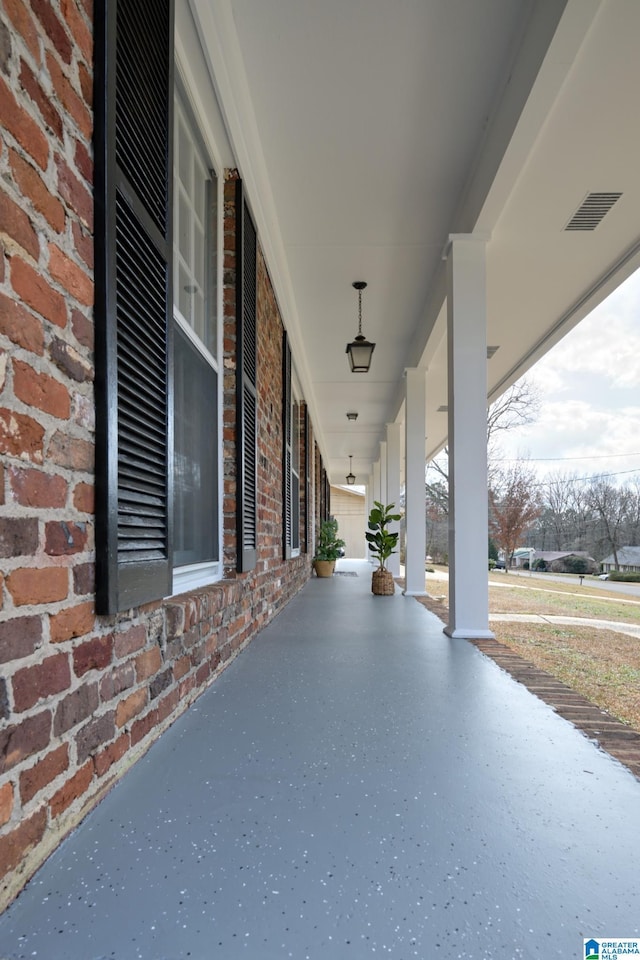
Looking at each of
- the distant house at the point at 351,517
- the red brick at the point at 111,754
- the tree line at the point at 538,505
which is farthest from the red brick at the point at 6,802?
the distant house at the point at 351,517

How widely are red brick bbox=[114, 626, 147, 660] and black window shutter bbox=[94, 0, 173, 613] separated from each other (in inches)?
3.5

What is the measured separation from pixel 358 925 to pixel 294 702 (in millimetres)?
1260

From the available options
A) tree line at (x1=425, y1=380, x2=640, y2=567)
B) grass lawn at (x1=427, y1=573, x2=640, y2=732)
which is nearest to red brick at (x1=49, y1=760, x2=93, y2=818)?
grass lawn at (x1=427, y1=573, x2=640, y2=732)

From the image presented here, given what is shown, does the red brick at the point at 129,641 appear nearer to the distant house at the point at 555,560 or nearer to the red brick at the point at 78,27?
the red brick at the point at 78,27

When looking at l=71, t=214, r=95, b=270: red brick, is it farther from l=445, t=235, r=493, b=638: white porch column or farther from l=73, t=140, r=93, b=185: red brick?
l=445, t=235, r=493, b=638: white porch column

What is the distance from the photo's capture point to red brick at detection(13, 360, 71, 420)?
1021 millimetres

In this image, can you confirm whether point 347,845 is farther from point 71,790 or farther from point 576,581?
point 576,581

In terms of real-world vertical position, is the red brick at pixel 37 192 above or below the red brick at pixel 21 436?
above

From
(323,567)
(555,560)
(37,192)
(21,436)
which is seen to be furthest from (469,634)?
(555,560)

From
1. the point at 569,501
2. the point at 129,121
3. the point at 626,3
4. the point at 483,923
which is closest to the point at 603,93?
the point at 626,3

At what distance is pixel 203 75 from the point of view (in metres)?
2.46

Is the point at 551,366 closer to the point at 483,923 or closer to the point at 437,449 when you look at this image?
the point at 437,449

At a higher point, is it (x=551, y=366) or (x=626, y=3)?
(x=551, y=366)

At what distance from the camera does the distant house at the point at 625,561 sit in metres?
18.8
